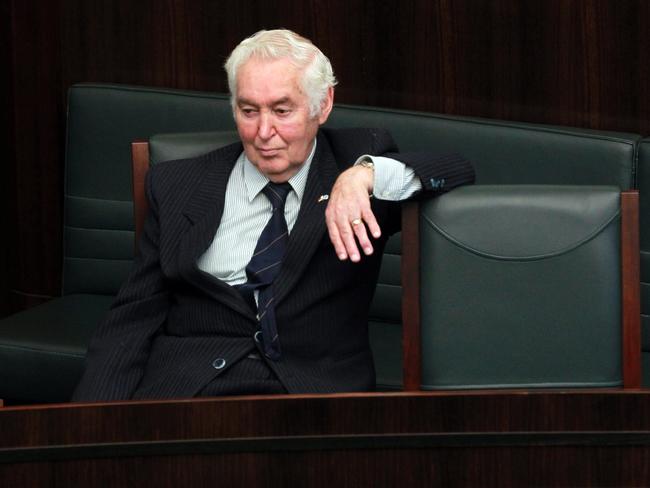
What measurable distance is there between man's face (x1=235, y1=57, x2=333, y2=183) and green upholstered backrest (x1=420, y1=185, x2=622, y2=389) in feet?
1.60

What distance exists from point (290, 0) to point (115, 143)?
714mm

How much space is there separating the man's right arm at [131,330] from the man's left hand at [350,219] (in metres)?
0.47

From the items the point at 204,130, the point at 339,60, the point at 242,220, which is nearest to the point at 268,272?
the point at 242,220

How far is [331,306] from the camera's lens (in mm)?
2635

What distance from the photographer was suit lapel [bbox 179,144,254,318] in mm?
2598

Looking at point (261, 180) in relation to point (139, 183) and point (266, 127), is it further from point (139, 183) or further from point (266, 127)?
point (139, 183)

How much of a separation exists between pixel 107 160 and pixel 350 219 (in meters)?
1.65

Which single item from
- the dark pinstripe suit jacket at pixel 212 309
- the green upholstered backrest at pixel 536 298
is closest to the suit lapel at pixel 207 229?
the dark pinstripe suit jacket at pixel 212 309

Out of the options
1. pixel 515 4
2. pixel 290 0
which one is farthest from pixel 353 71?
pixel 515 4

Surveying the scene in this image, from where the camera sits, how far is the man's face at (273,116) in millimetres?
2631

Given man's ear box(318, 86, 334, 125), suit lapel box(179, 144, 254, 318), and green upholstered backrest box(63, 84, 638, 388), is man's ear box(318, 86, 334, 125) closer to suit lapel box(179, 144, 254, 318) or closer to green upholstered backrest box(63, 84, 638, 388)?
suit lapel box(179, 144, 254, 318)

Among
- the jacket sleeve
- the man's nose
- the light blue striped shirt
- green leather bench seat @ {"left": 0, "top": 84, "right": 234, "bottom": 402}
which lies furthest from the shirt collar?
green leather bench seat @ {"left": 0, "top": 84, "right": 234, "bottom": 402}

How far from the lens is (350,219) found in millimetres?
2350

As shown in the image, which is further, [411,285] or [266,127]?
[266,127]
